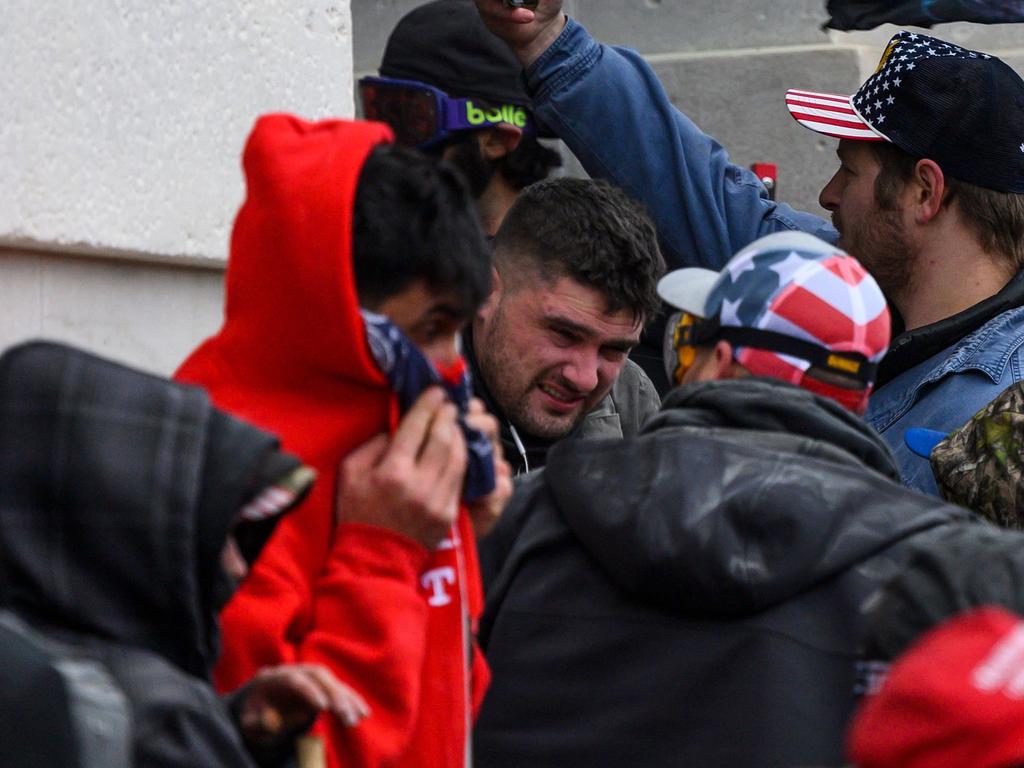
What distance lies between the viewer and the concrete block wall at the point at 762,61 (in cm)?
594

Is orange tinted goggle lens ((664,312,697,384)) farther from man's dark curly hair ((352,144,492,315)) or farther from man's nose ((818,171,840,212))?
man's nose ((818,171,840,212))

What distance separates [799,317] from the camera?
2.46 metres

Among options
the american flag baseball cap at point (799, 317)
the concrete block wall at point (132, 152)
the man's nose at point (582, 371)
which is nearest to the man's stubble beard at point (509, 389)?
the man's nose at point (582, 371)

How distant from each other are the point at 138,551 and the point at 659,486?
95 cm

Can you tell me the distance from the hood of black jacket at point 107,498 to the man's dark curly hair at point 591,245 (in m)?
1.84

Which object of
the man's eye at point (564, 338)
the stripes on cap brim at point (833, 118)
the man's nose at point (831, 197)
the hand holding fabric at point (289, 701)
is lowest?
the man's eye at point (564, 338)

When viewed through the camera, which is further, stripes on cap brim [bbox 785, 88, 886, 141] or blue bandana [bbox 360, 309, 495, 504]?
stripes on cap brim [bbox 785, 88, 886, 141]

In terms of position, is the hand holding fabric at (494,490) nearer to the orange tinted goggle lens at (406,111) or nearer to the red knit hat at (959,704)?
the red knit hat at (959,704)

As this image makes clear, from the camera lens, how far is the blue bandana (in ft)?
5.87

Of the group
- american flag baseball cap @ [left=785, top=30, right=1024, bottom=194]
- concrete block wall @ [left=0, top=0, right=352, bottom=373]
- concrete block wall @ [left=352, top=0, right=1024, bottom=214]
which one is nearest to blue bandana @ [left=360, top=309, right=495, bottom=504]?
concrete block wall @ [left=0, top=0, right=352, bottom=373]

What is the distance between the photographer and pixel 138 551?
4.86ft

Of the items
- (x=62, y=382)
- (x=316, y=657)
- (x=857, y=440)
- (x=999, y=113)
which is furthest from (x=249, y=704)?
(x=999, y=113)

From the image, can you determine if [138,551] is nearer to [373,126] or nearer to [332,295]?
[332,295]

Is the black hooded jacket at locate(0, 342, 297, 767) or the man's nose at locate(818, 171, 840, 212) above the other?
the black hooded jacket at locate(0, 342, 297, 767)
